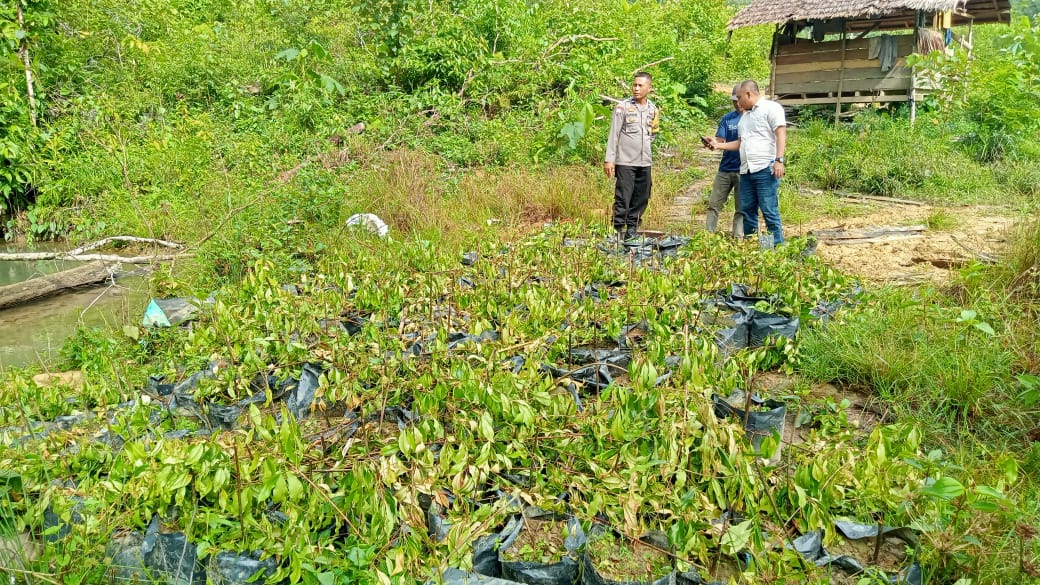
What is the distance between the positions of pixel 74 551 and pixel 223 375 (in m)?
1.25

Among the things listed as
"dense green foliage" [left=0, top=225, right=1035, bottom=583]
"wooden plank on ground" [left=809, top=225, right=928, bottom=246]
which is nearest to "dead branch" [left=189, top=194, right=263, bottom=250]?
"dense green foliage" [left=0, top=225, right=1035, bottom=583]

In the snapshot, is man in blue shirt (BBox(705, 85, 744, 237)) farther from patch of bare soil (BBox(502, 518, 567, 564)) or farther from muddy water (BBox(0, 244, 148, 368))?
muddy water (BBox(0, 244, 148, 368))

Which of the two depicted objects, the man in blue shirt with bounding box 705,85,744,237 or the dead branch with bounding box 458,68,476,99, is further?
the dead branch with bounding box 458,68,476,99

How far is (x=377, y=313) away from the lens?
4.06 metres

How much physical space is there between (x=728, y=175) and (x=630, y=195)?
2.74 ft

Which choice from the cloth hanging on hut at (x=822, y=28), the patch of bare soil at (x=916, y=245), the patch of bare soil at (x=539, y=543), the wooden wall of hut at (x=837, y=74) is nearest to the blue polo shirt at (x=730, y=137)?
the patch of bare soil at (x=916, y=245)

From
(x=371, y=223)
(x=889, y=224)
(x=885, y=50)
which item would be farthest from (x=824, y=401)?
(x=885, y=50)

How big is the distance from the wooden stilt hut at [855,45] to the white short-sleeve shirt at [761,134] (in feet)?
28.0

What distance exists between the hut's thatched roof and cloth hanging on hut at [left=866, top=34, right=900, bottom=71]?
0.45 m

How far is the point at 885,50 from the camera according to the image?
13109 mm

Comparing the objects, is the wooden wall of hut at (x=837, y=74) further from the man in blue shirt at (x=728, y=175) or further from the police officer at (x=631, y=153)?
the police officer at (x=631, y=153)

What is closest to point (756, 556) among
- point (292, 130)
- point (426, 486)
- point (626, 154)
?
point (426, 486)

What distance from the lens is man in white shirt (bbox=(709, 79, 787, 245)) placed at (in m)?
5.21

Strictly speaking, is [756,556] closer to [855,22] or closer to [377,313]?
[377,313]
